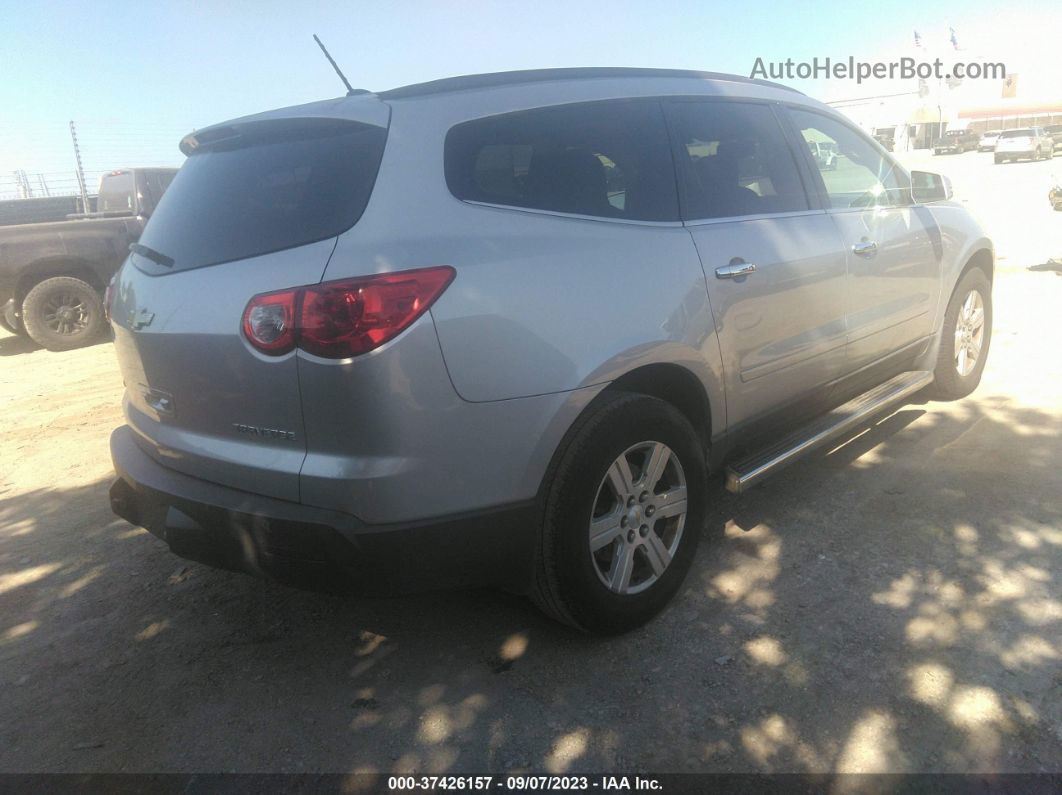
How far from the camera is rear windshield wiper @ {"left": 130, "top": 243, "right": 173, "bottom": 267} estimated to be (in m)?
2.62

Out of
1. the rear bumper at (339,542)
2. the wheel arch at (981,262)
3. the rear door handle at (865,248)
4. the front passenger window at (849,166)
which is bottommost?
the rear bumper at (339,542)

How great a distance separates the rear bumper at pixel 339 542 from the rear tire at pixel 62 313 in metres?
7.28


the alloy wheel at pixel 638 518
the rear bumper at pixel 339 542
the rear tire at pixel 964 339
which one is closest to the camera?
the rear bumper at pixel 339 542

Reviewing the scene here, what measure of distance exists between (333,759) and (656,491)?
4.44ft

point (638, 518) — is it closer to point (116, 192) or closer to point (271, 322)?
point (271, 322)

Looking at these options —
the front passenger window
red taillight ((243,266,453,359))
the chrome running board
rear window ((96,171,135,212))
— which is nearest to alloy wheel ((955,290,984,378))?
the chrome running board

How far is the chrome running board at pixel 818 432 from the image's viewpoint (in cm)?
319

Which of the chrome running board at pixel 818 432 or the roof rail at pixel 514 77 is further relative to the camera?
the chrome running board at pixel 818 432

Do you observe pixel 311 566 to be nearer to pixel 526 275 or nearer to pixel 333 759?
pixel 333 759

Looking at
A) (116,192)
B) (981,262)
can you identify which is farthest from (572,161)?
(116,192)

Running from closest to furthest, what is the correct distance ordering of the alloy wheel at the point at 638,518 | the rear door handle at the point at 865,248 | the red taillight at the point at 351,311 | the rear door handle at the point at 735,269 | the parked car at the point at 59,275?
the red taillight at the point at 351,311, the alloy wheel at the point at 638,518, the rear door handle at the point at 735,269, the rear door handle at the point at 865,248, the parked car at the point at 59,275

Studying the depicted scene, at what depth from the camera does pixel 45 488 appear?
4.62 meters

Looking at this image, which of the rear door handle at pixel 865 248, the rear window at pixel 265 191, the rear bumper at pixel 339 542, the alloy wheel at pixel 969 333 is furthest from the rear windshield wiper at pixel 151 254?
the alloy wheel at pixel 969 333

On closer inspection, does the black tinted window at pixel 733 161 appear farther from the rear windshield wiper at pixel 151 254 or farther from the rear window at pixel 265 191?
A: the rear windshield wiper at pixel 151 254
